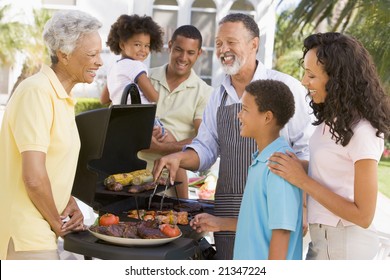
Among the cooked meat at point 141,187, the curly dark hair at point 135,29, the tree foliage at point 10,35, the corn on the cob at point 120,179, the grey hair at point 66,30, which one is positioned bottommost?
the tree foliage at point 10,35

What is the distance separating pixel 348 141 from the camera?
7.81 feet

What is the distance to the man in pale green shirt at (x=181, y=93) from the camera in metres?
3.94

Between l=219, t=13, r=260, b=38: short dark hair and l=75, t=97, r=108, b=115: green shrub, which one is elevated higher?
l=219, t=13, r=260, b=38: short dark hair

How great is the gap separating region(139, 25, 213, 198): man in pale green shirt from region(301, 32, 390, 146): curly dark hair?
1.55m

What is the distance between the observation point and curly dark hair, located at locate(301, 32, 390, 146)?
239 centimetres

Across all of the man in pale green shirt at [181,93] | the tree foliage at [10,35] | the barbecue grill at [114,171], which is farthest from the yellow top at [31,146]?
the tree foliage at [10,35]

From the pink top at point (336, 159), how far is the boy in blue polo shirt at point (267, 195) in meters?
0.09

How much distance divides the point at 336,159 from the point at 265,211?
12.0 inches

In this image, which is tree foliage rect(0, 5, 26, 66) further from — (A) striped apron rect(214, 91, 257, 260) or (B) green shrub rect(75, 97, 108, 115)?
(A) striped apron rect(214, 91, 257, 260)

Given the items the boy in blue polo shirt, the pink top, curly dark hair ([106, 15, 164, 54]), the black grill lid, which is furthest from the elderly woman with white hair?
curly dark hair ([106, 15, 164, 54])

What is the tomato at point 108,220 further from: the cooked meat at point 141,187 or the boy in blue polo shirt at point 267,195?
the boy in blue polo shirt at point 267,195

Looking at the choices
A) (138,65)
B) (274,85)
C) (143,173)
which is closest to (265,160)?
(274,85)

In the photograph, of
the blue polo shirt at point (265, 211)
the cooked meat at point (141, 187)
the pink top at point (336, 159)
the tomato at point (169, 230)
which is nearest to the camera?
the pink top at point (336, 159)

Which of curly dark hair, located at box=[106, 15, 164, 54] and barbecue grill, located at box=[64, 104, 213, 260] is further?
curly dark hair, located at box=[106, 15, 164, 54]
